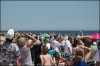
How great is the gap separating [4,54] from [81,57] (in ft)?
8.30

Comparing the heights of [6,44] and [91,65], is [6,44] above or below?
above

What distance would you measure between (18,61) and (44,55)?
109cm

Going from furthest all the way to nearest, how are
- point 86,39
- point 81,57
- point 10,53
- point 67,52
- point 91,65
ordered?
point 67,52 < point 91,65 < point 86,39 < point 10,53 < point 81,57

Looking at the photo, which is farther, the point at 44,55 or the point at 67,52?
the point at 67,52

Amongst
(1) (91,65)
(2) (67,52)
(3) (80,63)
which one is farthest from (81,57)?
Result: (2) (67,52)

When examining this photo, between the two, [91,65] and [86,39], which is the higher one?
[86,39]

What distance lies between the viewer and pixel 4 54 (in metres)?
10.6

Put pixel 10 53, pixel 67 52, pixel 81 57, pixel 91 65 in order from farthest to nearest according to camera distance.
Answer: pixel 67 52 → pixel 91 65 → pixel 10 53 → pixel 81 57

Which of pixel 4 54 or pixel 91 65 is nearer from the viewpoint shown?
pixel 4 54

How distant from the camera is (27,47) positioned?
10773mm

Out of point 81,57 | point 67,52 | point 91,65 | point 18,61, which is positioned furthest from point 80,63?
point 67,52

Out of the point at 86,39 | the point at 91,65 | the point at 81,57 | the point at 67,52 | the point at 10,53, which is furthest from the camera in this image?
the point at 67,52

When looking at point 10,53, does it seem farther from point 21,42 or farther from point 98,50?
point 98,50

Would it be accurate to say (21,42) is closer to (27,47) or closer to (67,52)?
(27,47)
